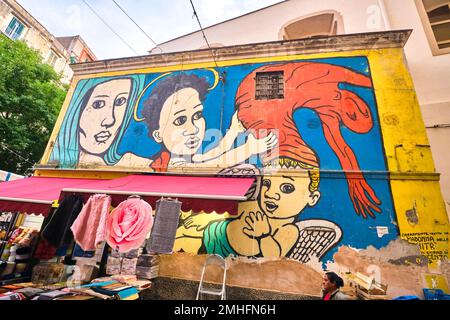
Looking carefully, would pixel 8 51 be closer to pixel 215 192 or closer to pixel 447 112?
pixel 215 192

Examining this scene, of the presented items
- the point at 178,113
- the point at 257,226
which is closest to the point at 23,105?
the point at 178,113

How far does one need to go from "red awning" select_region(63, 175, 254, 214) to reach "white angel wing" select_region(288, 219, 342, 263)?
1.55 m

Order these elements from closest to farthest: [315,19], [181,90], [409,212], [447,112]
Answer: [409,212] < [447,112] < [181,90] < [315,19]

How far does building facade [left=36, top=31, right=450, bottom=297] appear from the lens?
4.12 meters

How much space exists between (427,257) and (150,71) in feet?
27.9

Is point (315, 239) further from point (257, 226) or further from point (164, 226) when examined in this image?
point (164, 226)

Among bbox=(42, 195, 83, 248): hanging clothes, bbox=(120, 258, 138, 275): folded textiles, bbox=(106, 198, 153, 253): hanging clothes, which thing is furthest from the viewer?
bbox=(120, 258, 138, 275): folded textiles

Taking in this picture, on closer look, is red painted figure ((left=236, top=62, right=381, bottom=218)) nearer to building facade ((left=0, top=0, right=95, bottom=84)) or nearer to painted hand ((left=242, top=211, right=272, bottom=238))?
painted hand ((left=242, top=211, right=272, bottom=238))

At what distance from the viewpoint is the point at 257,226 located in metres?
4.63

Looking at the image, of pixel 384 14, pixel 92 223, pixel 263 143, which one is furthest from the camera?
pixel 384 14

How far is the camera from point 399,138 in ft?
15.6

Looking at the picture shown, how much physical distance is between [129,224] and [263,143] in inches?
139

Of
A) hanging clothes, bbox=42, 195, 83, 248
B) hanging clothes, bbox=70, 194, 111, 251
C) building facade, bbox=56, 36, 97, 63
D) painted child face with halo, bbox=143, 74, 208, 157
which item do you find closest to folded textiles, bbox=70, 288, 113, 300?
hanging clothes, bbox=70, 194, 111, 251

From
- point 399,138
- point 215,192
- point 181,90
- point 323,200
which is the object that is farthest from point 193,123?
point 399,138
